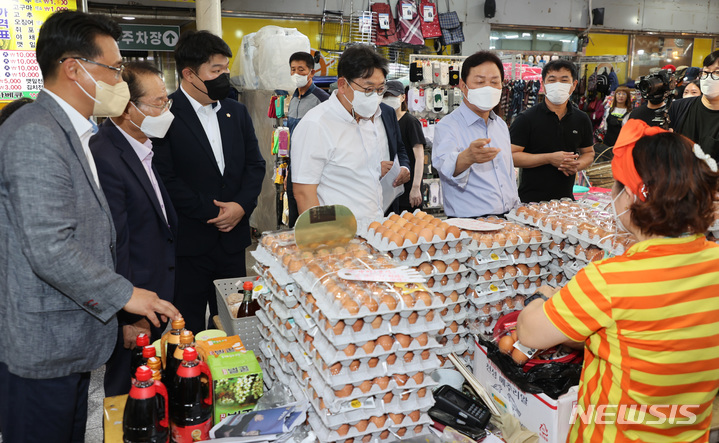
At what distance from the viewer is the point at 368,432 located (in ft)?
5.67

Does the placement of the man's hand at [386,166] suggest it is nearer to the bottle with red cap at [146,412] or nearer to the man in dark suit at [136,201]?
the man in dark suit at [136,201]

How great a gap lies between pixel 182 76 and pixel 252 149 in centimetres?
64

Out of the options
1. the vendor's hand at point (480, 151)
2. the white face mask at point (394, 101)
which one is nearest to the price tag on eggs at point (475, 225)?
the vendor's hand at point (480, 151)

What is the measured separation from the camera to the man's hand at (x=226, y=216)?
335cm

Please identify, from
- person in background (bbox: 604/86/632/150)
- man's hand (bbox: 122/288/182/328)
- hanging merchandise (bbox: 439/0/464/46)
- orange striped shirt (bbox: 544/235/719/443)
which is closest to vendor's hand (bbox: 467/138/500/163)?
orange striped shirt (bbox: 544/235/719/443)

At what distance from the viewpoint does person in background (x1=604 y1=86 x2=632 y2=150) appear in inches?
→ 342

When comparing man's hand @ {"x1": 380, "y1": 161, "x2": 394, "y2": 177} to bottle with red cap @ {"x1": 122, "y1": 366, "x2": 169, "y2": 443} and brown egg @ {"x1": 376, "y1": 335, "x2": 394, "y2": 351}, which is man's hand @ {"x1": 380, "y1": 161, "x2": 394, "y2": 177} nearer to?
brown egg @ {"x1": 376, "y1": 335, "x2": 394, "y2": 351}

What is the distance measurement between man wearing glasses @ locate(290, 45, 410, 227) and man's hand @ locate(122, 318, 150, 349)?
105 centimetres

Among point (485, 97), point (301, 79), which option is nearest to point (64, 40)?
point (485, 97)

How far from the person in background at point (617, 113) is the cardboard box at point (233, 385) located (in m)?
8.10

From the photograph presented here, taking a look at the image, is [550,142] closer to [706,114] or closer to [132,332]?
[706,114]

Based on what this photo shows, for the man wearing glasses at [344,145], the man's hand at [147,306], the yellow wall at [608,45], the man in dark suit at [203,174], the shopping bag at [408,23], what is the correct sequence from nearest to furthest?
the man's hand at [147,306] → the man wearing glasses at [344,145] → the man in dark suit at [203,174] → the shopping bag at [408,23] → the yellow wall at [608,45]

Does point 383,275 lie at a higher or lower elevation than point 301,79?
lower

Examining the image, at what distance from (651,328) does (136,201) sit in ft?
7.24
